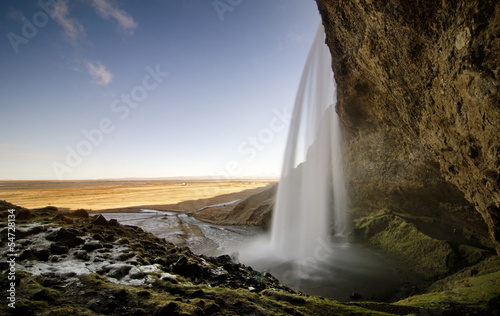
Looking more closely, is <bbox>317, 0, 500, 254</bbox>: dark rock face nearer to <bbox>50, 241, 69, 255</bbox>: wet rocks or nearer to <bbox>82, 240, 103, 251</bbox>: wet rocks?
<bbox>82, 240, 103, 251</bbox>: wet rocks

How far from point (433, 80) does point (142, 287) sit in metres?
7.40

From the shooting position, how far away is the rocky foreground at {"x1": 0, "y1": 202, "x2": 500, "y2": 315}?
3064 mm

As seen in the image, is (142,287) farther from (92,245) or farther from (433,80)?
(433,80)

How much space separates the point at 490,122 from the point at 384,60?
3.26 meters

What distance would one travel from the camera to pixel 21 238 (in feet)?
17.1

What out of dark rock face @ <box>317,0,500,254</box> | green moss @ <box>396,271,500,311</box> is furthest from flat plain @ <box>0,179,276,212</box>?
green moss @ <box>396,271,500,311</box>

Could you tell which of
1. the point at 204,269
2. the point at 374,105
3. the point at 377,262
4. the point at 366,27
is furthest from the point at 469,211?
the point at 204,269

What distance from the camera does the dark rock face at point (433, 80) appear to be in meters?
3.39

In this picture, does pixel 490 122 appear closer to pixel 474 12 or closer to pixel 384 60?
pixel 474 12

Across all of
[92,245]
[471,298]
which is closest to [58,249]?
[92,245]

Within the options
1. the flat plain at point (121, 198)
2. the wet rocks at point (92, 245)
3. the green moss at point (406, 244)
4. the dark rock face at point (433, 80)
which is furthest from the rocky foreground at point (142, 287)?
the flat plain at point (121, 198)

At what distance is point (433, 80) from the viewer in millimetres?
4551

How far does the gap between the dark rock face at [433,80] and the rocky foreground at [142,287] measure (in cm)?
238

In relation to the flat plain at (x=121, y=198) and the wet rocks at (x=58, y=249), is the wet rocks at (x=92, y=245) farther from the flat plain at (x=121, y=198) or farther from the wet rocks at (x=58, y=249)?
the flat plain at (x=121, y=198)
